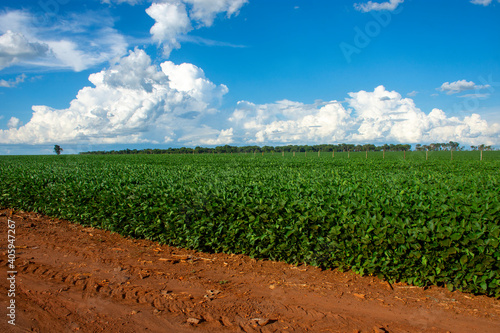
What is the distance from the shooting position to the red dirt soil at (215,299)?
356 centimetres

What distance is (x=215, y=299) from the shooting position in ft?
13.7

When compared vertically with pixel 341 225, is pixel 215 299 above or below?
below

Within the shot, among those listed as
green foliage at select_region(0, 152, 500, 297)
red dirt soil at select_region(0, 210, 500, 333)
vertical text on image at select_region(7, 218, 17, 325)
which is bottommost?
vertical text on image at select_region(7, 218, 17, 325)

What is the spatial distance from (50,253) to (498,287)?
7.56 m

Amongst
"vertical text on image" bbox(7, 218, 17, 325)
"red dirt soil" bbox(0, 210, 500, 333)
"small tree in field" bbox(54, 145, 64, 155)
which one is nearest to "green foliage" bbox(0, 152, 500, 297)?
"red dirt soil" bbox(0, 210, 500, 333)

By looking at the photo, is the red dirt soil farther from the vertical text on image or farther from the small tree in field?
the small tree in field

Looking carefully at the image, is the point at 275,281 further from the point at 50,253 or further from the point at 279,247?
the point at 50,253

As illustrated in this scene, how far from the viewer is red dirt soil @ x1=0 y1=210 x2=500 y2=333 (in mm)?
3564

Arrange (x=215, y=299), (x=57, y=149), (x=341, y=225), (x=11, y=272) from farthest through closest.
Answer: (x=57, y=149)
(x=11, y=272)
(x=341, y=225)
(x=215, y=299)

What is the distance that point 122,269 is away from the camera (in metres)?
5.30

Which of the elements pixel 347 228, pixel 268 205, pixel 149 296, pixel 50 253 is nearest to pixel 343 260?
pixel 347 228

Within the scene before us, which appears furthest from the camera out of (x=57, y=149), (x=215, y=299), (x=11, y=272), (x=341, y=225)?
(x=57, y=149)

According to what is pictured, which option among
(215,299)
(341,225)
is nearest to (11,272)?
(215,299)

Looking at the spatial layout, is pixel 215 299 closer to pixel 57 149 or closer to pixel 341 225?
pixel 341 225
